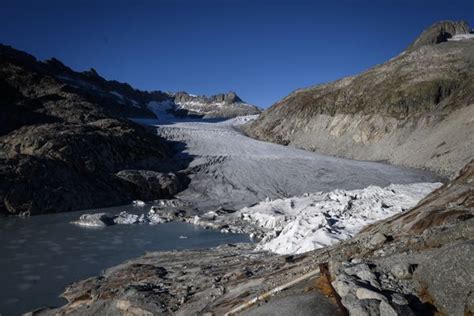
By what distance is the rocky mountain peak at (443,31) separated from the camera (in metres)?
52.2

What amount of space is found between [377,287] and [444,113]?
28.9 metres

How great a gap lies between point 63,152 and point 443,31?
4992 centimetres

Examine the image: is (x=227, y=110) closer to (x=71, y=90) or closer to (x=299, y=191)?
(x=71, y=90)

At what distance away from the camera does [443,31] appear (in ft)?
175

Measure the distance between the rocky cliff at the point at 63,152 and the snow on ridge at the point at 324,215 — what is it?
8.23 m

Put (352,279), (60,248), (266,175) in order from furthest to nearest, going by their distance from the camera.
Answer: (266,175)
(60,248)
(352,279)

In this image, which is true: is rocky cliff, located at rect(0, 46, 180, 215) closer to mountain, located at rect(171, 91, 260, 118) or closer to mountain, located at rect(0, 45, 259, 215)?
mountain, located at rect(0, 45, 259, 215)

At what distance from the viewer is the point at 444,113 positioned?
2950 centimetres

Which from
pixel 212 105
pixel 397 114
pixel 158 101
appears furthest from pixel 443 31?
pixel 158 101

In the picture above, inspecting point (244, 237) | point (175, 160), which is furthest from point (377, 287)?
point (175, 160)

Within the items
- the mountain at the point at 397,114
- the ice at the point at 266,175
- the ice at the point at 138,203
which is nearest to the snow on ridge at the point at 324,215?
the ice at the point at 266,175

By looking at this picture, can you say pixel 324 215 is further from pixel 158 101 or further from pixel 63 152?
pixel 158 101

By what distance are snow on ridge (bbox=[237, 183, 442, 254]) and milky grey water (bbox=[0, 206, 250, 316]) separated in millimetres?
1956

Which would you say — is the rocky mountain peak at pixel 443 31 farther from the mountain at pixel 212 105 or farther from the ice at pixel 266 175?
the mountain at pixel 212 105
